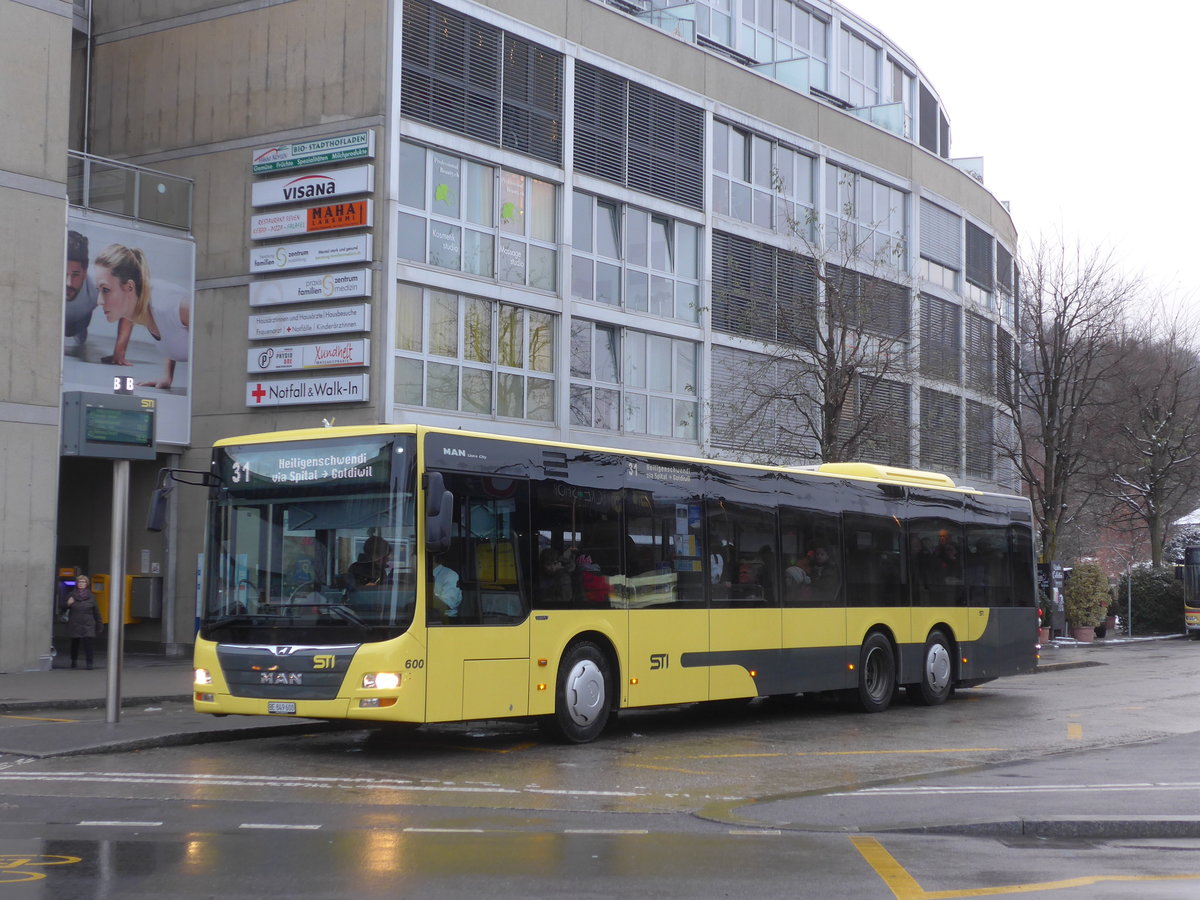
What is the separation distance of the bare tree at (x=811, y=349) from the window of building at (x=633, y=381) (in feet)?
3.38

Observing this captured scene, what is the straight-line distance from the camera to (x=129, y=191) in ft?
89.6

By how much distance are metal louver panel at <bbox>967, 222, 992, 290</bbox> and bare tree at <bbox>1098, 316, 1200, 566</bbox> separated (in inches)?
221

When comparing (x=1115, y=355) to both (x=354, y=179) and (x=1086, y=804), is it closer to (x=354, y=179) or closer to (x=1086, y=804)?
(x=354, y=179)

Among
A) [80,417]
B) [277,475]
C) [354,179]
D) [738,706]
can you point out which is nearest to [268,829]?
[277,475]

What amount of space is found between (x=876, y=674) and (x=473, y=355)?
38.9ft

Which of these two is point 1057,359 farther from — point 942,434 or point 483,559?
point 483,559

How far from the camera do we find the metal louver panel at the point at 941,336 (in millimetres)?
39875

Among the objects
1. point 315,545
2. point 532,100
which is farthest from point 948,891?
point 532,100

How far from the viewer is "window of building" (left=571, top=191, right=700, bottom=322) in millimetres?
31016

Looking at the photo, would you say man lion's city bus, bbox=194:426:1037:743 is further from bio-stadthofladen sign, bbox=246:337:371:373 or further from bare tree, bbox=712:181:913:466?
bare tree, bbox=712:181:913:466

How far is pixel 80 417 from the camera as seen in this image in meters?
15.3

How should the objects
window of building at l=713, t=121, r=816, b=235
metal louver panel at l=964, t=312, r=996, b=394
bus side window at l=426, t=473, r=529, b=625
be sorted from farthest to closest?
metal louver panel at l=964, t=312, r=996, b=394
window of building at l=713, t=121, r=816, b=235
bus side window at l=426, t=473, r=529, b=625

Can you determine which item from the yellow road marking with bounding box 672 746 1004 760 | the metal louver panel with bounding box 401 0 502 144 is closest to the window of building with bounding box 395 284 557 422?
the metal louver panel with bounding box 401 0 502 144

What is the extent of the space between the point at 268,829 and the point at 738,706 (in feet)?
37.9
